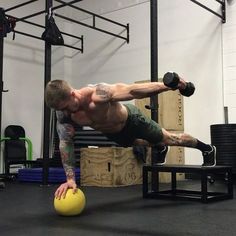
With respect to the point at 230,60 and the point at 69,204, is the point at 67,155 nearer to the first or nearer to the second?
the point at 69,204

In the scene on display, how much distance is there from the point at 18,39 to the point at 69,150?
5.03 meters

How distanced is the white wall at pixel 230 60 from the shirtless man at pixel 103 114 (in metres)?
2.66

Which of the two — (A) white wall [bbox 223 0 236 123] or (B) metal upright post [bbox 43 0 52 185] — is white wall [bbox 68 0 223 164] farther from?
(B) metal upright post [bbox 43 0 52 185]

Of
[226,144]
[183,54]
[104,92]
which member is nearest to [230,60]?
[183,54]

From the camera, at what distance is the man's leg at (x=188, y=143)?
12.0 ft

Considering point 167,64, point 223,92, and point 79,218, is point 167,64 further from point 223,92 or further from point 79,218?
point 79,218

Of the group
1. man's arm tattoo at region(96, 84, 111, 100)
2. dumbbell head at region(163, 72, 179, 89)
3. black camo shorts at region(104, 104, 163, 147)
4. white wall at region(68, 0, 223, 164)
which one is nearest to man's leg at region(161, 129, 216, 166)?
black camo shorts at region(104, 104, 163, 147)

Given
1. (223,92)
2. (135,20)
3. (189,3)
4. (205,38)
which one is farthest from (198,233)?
(135,20)

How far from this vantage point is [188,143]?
12.5 ft

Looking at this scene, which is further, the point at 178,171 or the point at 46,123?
the point at 46,123

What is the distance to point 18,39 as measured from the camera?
25.0ft

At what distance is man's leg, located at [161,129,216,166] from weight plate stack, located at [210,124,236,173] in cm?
169

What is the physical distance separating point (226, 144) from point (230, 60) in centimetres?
139

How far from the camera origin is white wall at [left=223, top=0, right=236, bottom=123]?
6.14 meters
